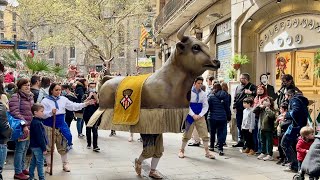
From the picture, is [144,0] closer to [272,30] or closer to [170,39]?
[170,39]

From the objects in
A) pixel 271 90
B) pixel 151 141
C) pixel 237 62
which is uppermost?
pixel 237 62

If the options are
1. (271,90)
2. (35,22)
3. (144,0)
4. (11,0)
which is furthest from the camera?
(144,0)

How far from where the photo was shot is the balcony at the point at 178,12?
1834 cm

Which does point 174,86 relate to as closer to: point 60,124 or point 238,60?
point 60,124

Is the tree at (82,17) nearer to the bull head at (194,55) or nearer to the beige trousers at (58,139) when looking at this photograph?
the beige trousers at (58,139)

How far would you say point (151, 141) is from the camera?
6895 millimetres

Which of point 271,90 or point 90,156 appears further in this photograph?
point 271,90

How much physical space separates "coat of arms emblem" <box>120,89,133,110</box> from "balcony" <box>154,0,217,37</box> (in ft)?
37.2

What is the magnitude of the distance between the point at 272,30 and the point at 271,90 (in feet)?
9.91

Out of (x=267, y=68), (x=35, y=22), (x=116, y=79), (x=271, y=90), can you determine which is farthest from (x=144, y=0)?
(x=116, y=79)

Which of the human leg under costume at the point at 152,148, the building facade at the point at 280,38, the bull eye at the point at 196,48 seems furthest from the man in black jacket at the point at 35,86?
the building facade at the point at 280,38

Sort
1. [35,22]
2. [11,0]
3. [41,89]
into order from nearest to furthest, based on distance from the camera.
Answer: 1. [41,89]
2. [11,0]
3. [35,22]

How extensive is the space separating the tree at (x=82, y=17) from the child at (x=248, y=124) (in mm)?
26580

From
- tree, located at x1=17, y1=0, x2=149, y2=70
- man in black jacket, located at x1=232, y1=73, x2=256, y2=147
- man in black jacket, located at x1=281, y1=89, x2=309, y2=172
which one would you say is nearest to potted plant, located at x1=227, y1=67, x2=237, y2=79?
man in black jacket, located at x1=232, y1=73, x2=256, y2=147
